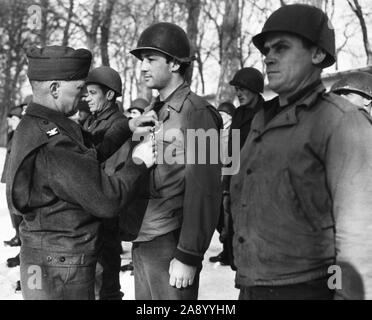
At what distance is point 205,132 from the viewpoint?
2.99 m

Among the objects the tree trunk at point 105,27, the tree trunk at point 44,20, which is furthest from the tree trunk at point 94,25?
the tree trunk at point 44,20

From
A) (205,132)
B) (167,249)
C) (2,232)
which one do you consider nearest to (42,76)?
(205,132)

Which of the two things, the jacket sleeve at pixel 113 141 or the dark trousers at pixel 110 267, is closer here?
the jacket sleeve at pixel 113 141

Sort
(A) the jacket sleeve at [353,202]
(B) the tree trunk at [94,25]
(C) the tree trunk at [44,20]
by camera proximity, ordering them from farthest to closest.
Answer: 1. (B) the tree trunk at [94,25]
2. (C) the tree trunk at [44,20]
3. (A) the jacket sleeve at [353,202]

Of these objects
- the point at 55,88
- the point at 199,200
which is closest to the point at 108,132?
the point at 55,88

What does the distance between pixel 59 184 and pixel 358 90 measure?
2414 millimetres

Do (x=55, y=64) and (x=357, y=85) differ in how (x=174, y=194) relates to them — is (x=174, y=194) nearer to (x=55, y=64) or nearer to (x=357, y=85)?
(x=55, y=64)

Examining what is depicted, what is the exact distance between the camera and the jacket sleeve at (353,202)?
1927 mm

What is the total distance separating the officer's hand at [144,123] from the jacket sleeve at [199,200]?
0.81 ft

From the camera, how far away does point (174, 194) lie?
302 cm

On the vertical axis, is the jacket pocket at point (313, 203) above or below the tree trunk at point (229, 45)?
below

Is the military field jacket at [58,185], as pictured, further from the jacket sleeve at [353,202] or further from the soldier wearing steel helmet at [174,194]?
the jacket sleeve at [353,202]
